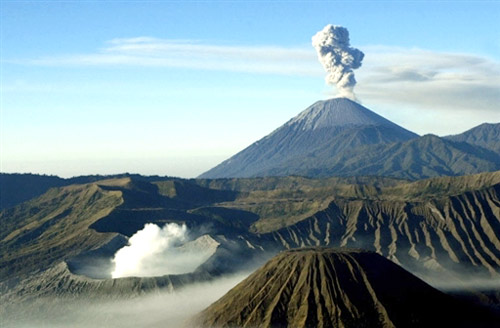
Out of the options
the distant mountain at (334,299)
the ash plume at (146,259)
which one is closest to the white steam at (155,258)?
the ash plume at (146,259)

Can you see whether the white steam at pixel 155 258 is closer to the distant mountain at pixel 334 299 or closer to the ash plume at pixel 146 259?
the ash plume at pixel 146 259

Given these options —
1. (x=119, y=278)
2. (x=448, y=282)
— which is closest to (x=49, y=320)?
(x=119, y=278)

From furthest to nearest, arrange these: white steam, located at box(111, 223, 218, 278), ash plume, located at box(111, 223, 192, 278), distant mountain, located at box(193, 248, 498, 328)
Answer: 1. white steam, located at box(111, 223, 218, 278)
2. ash plume, located at box(111, 223, 192, 278)
3. distant mountain, located at box(193, 248, 498, 328)

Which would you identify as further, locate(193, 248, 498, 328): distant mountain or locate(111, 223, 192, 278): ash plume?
locate(111, 223, 192, 278): ash plume

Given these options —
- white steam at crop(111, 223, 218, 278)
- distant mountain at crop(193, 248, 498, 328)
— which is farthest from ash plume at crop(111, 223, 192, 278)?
distant mountain at crop(193, 248, 498, 328)

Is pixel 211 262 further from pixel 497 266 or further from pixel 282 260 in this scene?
pixel 497 266

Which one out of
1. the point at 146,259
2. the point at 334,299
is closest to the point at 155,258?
the point at 146,259

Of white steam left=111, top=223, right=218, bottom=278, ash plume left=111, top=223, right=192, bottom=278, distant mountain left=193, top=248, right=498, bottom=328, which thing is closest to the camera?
distant mountain left=193, top=248, right=498, bottom=328

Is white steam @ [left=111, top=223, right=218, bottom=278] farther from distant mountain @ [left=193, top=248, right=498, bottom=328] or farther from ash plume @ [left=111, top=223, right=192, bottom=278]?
distant mountain @ [left=193, top=248, right=498, bottom=328]
